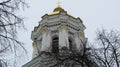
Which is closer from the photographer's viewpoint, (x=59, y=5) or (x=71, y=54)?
(x=71, y=54)

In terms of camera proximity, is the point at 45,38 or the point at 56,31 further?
the point at 56,31

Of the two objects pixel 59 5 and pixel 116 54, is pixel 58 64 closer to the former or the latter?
pixel 116 54

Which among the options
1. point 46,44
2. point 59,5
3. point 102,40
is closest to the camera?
point 102,40

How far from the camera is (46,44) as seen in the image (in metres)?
27.8

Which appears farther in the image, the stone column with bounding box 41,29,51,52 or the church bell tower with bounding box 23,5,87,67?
the church bell tower with bounding box 23,5,87,67

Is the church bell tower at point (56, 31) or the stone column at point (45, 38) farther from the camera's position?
the church bell tower at point (56, 31)

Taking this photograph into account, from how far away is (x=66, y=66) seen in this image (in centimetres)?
1371

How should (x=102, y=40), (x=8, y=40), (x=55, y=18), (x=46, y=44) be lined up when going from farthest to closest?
(x=55, y=18)
(x=46, y=44)
(x=102, y=40)
(x=8, y=40)

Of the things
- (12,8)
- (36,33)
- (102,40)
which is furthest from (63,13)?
(12,8)

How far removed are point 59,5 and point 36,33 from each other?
5570mm

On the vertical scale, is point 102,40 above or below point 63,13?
below

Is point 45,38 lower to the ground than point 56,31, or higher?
lower

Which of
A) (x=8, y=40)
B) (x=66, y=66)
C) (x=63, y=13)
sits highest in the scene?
(x=63, y=13)

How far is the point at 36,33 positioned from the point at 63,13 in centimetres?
352
